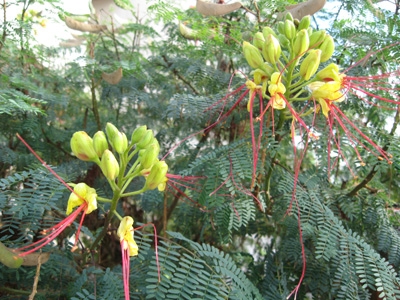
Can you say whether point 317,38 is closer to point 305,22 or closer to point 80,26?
point 305,22

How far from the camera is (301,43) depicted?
0.71m

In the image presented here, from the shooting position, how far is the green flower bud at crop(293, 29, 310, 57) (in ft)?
2.31

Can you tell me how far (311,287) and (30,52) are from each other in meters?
1.27

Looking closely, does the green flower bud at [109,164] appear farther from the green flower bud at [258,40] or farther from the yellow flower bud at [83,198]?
the green flower bud at [258,40]

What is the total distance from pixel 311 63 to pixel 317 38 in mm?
105

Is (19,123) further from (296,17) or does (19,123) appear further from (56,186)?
(296,17)

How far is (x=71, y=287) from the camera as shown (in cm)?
70

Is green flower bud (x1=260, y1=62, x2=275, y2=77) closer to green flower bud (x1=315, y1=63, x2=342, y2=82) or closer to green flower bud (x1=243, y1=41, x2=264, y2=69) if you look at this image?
green flower bud (x1=243, y1=41, x2=264, y2=69)

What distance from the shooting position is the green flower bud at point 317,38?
28.5 inches

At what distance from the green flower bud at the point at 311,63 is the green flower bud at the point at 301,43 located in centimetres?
4

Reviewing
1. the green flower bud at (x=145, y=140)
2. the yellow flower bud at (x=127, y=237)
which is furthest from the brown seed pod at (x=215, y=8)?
the yellow flower bud at (x=127, y=237)

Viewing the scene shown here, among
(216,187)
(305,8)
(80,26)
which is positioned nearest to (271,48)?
(305,8)

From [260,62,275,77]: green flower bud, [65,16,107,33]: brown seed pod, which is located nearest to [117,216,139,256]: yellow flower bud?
[260,62,275,77]: green flower bud

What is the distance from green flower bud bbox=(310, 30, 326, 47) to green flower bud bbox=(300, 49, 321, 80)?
0.23ft
